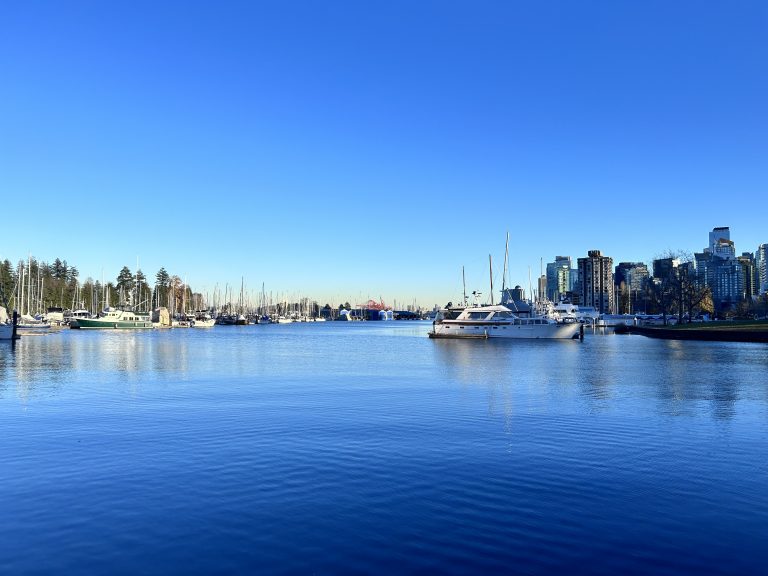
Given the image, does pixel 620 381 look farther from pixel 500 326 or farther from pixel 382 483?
pixel 500 326

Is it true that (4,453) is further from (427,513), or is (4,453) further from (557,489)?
(557,489)

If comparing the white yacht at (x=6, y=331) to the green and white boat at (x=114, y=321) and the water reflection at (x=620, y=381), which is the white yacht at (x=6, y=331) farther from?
the water reflection at (x=620, y=381)

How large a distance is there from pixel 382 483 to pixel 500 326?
4355 inches

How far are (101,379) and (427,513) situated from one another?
126 feet

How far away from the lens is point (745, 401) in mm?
34969

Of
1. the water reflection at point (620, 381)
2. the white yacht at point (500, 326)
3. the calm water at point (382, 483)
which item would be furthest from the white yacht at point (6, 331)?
the white yacht at point (500, 326)

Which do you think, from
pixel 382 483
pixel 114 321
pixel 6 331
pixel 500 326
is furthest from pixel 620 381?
pixel 114 321

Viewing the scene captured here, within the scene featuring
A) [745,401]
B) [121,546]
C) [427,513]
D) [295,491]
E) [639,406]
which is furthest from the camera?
[745,401]

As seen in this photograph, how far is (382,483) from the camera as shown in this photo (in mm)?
17531

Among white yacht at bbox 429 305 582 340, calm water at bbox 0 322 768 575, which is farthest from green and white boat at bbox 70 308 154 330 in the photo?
calm water at bbox 0 322 768 575

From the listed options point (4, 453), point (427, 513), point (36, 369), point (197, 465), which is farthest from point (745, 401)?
point (36, 369)

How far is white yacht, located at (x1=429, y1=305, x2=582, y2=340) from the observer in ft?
405

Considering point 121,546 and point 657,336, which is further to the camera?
point 657,336

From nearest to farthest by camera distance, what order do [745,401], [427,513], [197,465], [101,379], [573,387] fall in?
[427,513] → [197,465] → [745,401] → [573,387] → [101,379]
